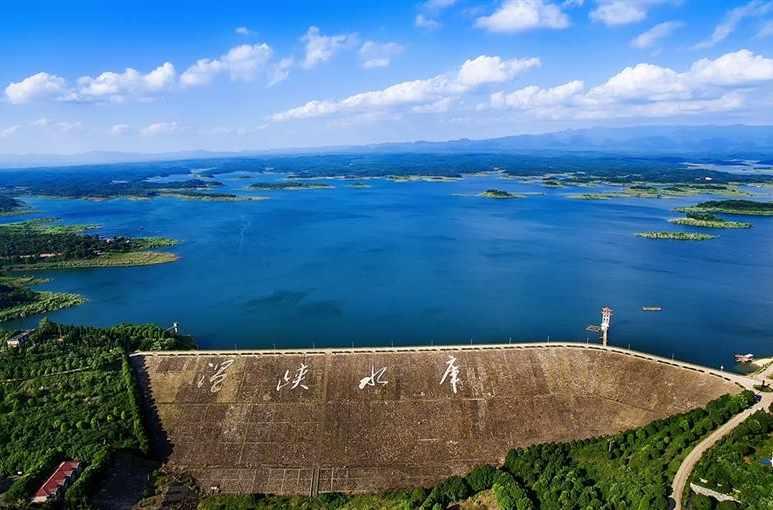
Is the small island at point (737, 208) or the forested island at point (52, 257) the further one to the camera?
the small island at point (737, 208)

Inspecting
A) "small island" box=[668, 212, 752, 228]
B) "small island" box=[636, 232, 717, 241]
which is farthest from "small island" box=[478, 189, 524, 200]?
"small island" box=[636, 232, 717, 241]

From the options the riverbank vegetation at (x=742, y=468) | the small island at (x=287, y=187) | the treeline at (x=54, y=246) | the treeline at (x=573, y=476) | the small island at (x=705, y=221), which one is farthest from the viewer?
the small island at (x=287, y=187)

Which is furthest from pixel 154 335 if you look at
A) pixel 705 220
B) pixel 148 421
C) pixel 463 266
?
pixel 705 220

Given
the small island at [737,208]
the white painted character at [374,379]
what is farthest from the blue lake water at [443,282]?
the white painted character at [374,379]

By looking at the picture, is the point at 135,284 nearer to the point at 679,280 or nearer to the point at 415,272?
the point at 415,272

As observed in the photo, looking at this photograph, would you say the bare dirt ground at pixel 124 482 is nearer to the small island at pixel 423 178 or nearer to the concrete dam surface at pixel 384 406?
the concrete dam surface at pixel 384 406

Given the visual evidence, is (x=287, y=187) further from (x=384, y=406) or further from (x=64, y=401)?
(x=384, y=406)
